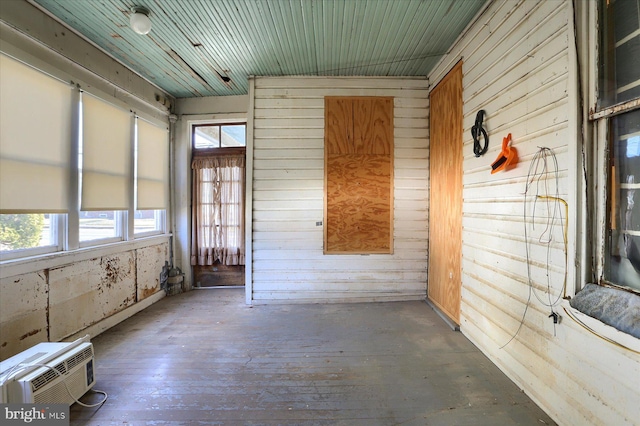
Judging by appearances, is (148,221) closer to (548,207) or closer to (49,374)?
(49,374)

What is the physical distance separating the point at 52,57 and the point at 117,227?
6.29 ft

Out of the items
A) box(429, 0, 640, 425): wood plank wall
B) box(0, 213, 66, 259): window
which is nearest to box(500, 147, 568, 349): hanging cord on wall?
box(429, 0, 640, 425): wood plank wall

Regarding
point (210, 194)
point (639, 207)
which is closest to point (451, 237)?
point (639, 207)

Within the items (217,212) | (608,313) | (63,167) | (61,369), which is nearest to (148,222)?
(217,212)

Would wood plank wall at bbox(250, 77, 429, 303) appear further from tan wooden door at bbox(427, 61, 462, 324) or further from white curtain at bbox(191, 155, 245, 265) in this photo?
white curtain at bbox(191, 155, 245, 265)

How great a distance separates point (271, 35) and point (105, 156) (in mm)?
2396

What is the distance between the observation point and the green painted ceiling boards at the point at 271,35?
236cm

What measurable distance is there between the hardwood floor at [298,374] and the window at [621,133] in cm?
117

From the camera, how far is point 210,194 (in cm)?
437

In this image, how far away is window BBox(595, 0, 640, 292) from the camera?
4.38 feet

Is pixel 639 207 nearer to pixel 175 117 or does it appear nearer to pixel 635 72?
pixel 635 72

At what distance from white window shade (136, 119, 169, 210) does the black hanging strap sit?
4.23m

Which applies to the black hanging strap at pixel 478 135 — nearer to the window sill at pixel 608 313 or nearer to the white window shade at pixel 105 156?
the window sill at pixel 608 313

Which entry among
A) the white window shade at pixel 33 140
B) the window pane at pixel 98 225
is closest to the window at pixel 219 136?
the window pane at pixel 98 225
